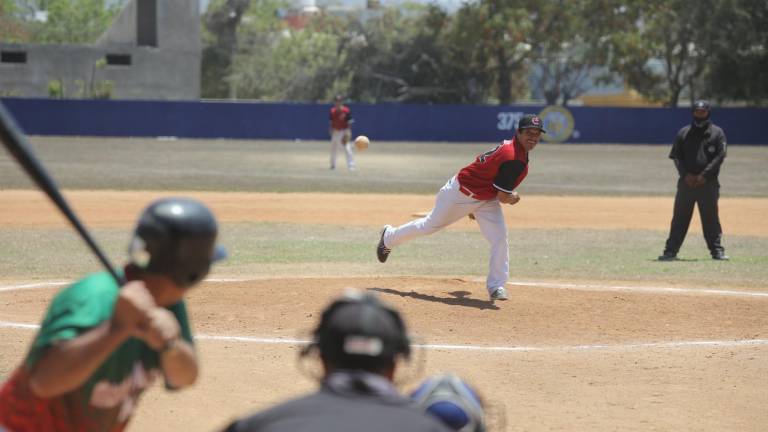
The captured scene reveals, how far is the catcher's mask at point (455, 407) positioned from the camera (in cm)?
323

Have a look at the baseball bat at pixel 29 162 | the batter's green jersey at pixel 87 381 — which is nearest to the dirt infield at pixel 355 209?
the batter's green jersey at pixel 87 381

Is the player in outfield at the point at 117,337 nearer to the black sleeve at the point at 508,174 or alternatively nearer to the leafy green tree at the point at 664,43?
the black sleeve at the point at 508,174

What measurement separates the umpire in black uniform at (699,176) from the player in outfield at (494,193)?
5025mm

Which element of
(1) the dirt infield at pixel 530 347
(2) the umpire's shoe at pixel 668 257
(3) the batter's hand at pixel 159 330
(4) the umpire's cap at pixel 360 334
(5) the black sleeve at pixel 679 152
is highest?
(4) the umpire's cap at pixel 360 334

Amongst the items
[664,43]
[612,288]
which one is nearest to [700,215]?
[612,288]

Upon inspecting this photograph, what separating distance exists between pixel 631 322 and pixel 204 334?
4212 mm

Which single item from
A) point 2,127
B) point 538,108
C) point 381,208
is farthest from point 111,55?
point 2,127

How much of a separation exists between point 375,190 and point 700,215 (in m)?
12.9

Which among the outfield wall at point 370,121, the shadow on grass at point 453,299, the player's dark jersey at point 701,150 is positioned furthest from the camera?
the outfield wall at point 370,121

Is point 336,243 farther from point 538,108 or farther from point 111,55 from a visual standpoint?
point 111,55

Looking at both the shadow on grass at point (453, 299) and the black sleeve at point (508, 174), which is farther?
the shadow on grass at point (453, 299)

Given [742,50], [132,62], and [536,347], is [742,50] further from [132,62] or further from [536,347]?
[536,347]

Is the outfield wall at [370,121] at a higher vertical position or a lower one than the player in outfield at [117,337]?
lower

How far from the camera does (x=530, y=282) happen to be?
43.3 feet
